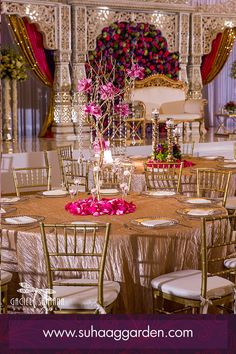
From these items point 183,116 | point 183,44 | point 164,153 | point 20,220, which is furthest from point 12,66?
point 20,220

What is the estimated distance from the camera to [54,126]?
1033 cm

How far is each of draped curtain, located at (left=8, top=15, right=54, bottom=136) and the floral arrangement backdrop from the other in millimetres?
745

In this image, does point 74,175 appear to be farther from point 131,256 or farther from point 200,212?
point 131,256

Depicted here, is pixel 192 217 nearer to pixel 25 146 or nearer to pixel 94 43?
pixel 25 146

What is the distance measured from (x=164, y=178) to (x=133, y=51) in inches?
250

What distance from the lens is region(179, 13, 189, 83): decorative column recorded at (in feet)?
37.3

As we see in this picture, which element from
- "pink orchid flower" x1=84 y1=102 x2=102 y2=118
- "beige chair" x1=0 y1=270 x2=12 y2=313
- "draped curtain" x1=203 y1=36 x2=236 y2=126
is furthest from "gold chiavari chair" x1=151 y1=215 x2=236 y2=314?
"draped curtain" x1=203 y1=36 x2=236 y2=126

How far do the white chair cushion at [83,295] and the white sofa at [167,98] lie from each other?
7.67 meters

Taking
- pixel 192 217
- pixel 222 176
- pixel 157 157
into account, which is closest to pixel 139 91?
pixel 157 157

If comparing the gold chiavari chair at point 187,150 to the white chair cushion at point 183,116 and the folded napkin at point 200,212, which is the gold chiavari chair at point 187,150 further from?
the folded napkin at point 200,212

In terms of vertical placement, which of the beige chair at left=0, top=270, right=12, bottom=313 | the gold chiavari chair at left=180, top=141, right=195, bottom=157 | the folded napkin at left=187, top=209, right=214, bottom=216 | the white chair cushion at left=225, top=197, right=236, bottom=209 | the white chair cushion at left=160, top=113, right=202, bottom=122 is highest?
the white chair cushion at left=160, top=113, right=202, bottom=122

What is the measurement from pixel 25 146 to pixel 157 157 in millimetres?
3514

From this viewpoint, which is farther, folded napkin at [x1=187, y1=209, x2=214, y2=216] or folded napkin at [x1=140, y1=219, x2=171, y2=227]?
folded napkin at [x1=187, y1=209, x2=214, y2=216]

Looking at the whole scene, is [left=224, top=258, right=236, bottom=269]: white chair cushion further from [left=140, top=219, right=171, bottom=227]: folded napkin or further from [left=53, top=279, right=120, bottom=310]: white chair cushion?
[left=53, top=279, right=120, bottom=310]: white chair cushion
